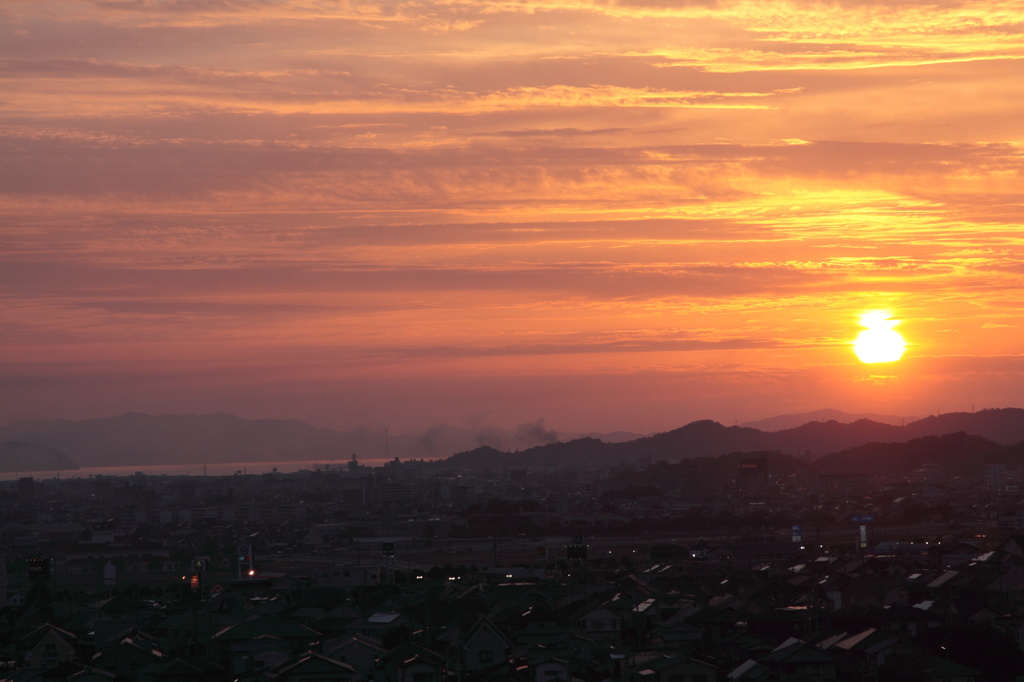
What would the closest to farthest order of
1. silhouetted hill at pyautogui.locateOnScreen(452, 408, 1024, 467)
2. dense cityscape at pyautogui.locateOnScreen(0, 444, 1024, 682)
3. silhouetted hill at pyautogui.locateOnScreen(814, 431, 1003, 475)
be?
dense cityscape at pyautogui.locateOnScreen(0, 444, 1024, 682) → silhouetted hill at pyautogui.locateOnScreen(814, 431, 1003, 475) → silhouetted hill at pyautogui.locateOnScreen(452, 408, 1024, 467)

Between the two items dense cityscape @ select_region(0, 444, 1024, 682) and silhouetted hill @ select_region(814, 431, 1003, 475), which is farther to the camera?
silhouetted hill @ select_region(814, 431, 1003, 475)

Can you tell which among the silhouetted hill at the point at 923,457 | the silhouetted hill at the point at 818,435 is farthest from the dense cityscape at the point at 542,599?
the silhouetted hill at the point at 818,435

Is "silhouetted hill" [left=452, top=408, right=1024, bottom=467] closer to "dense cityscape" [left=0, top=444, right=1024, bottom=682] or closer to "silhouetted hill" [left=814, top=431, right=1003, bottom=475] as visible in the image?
"silhouetted hill" [left=814, top=431, right=1003, bottom=475]

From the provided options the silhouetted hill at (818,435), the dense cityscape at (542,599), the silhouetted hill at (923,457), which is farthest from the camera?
the silhouetted hill at (818,435)

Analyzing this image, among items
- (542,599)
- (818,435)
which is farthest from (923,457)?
(542,599)

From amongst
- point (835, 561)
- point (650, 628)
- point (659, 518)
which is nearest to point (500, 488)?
point (659, 518)

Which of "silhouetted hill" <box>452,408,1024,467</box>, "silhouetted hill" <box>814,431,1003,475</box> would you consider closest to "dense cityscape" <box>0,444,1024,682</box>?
"silhouetted hill" <box>814,431,1003,475</box>

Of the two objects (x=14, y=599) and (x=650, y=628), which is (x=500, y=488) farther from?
(x=650, y=628)

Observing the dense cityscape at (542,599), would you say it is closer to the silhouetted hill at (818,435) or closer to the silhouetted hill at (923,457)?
the silhouetted hill at (923,457)

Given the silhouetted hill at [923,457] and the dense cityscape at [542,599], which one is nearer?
the dense cityscape at [542,599]
